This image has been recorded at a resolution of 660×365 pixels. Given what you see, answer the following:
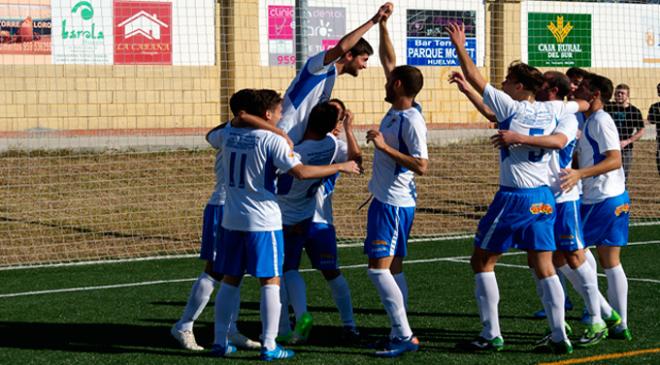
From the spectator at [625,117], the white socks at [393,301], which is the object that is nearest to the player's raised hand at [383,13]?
the white socks at [393,301]

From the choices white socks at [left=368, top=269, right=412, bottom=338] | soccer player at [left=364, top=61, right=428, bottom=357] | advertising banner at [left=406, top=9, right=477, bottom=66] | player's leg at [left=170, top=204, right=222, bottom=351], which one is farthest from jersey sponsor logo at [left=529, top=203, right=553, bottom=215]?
advertising banner at [left=406, top=9, right=477, bottom=66]

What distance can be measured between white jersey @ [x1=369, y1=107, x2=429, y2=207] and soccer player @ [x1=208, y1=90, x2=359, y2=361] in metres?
0.36

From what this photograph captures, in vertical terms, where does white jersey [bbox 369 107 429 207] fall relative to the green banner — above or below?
below

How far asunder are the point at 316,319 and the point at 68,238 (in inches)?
284

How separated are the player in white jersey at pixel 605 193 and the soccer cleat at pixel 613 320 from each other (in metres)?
0.02

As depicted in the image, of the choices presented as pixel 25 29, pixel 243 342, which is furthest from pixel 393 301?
pixel 25 29

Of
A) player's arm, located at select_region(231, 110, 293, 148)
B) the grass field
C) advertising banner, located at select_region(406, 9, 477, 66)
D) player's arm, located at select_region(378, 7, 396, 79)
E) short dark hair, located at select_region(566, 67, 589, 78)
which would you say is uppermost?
advertising banner, located at select_region(406, 9, 477, 66)

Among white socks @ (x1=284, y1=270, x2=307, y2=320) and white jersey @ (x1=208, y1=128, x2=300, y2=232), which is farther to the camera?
white socks @ (x1=284, y1=270, x2=307, y2=320)

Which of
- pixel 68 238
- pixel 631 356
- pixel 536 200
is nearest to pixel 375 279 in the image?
pixel 536 200

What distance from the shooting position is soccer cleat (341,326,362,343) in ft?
27.5

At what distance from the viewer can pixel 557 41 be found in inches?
1155

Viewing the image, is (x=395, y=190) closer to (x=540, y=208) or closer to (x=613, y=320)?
(x=540, y=208)

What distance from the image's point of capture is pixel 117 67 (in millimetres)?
23844

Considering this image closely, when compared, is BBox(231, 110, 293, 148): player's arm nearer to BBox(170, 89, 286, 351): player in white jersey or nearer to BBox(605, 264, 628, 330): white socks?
BBox(170, 89, 286, 351): player in white jersey
